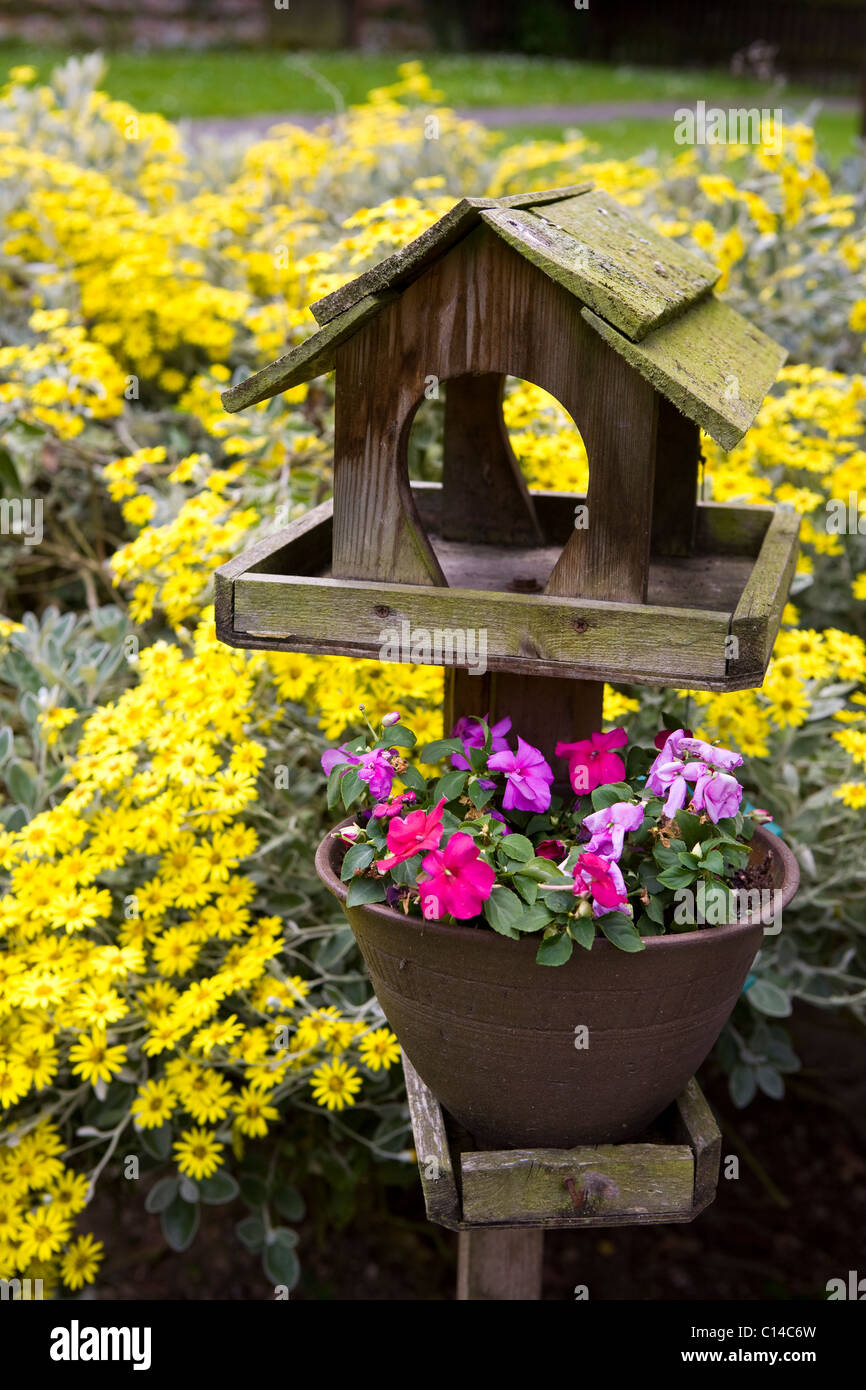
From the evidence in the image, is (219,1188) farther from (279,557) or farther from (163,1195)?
(279,557)

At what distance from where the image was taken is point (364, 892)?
53.0 inches

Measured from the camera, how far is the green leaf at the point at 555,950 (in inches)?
49.3

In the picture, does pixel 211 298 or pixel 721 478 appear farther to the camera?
pixel 211 298

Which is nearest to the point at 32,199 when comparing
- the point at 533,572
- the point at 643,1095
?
the point at 533,572

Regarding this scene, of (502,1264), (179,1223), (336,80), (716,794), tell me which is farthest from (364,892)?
(336,80)

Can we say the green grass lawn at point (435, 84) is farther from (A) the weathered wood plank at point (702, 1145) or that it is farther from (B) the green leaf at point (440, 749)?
(A) the weathered wood plank at point (702, 1145)

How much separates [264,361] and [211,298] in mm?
383

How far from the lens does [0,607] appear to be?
10.2ft

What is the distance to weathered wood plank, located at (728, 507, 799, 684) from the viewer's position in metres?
1.25

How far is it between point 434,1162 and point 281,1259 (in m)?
0.75
